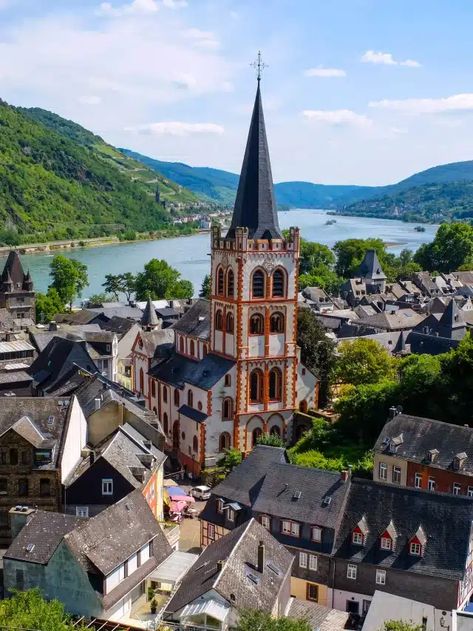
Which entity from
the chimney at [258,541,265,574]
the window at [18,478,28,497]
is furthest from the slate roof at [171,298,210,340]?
the chimney at [258,541,265,574]

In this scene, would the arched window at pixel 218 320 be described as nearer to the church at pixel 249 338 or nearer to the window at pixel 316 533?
the church at pixel 249 338

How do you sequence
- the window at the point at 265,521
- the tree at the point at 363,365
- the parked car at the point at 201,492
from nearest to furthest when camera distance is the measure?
1. the window at the point at 265,521
2. the parked car at the point at 201,492
3. the tree at the point at 363,365

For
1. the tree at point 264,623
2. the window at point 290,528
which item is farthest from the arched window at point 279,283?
the tree at point 264,623

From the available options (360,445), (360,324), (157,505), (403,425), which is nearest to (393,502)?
(403,425)

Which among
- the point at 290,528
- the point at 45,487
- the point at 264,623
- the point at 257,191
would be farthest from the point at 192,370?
the point at 264,623

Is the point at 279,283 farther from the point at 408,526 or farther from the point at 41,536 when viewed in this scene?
the point at 41,536

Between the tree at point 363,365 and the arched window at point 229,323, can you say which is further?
the tree at point 363,365

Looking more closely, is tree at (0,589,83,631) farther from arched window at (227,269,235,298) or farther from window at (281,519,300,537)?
arched window at (227,269,235,298)
